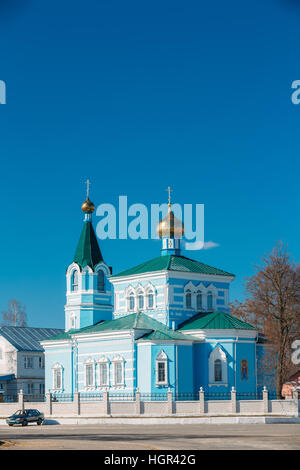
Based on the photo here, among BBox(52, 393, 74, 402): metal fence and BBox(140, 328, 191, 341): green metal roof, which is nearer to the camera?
BBox(140, 328, 191, 341): green metal roof

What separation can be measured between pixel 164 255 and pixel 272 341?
8.75m

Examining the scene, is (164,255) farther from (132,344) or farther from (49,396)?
(49,396)

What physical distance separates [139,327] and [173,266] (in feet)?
16.4

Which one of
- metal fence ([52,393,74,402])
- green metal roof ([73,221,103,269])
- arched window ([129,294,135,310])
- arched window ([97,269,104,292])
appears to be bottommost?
metal fence ([52,393,74,402])

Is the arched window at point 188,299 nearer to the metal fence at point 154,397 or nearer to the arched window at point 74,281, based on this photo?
the metal fence at point 154,397

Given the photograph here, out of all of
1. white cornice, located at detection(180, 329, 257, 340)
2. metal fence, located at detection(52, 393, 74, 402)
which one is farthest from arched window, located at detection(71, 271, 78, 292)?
white cornice, located at detection(180, 329, 257, 340)

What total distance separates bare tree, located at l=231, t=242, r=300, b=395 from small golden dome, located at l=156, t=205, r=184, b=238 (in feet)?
19.2

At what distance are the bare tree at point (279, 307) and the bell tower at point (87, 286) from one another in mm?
10092

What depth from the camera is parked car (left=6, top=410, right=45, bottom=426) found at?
35.9 metres

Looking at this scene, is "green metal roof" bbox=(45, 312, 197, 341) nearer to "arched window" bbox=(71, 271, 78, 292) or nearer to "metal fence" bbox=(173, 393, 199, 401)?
"metal fence" bbox=(173, 393, 199, 401)

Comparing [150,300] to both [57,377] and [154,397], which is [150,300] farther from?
[57,377]

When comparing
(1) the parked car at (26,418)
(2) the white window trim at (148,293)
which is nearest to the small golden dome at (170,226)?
(2) the white window trim at (148,293)

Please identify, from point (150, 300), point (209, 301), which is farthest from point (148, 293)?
point (209, 301)

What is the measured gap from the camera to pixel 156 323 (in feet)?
150
